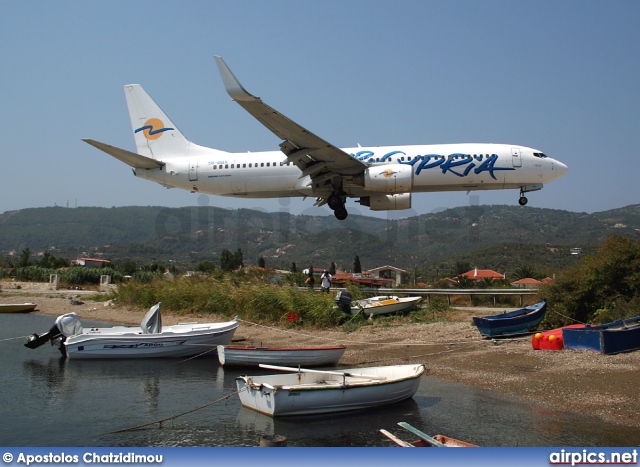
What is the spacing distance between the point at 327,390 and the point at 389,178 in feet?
50.7

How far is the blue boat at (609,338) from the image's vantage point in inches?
631

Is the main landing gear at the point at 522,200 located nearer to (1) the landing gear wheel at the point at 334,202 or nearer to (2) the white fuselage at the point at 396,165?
(2) the white fuselage at the point at 396,165

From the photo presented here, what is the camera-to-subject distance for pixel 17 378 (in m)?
19.1

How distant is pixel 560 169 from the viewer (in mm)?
28578

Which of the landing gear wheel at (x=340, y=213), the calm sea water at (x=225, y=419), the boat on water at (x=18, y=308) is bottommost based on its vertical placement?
the boat on water at (x=18, y=308)

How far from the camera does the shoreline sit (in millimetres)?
13398

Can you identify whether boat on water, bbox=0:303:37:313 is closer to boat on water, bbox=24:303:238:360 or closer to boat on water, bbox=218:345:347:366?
boat on water, bbox=24:303:238:360

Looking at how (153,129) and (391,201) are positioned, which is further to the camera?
(153,129)

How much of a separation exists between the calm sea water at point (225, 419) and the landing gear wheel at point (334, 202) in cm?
1279

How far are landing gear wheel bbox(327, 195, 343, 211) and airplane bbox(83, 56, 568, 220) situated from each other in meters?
0.05

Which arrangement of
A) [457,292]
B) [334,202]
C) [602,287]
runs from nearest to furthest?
1. [602,287]
2. [457,292]
3. [334,202]

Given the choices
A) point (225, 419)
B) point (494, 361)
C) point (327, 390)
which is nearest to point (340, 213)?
point (494, 361)

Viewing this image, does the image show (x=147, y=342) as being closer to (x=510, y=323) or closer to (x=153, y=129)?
(x=510, y=323)

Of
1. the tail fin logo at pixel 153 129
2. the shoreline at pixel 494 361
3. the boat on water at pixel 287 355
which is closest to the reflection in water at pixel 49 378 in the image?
the boat on water at pixel 287 355
